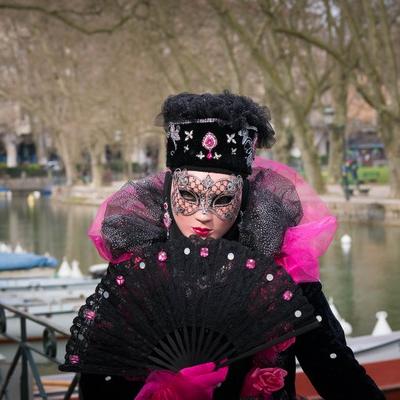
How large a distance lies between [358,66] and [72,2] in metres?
9.85

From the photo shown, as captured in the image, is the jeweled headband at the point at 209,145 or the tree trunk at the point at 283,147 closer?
the jeweled headband at the point at 209,145

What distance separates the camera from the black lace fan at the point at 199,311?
2371mm

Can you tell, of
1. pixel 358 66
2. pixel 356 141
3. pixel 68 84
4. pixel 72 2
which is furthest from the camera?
pixel 356 141

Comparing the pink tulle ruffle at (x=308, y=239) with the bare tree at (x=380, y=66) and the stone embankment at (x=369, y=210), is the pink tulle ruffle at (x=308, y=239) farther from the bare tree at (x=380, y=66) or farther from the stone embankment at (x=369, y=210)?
the stone embankment at (x=369, y=210)

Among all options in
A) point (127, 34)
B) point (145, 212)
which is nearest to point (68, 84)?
point (127, 34)

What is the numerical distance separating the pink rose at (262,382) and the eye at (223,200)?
0.47 meters

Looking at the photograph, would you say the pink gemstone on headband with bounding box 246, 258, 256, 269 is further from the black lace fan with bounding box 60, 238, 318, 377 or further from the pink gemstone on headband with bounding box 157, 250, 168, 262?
the pink gemstone on headband with bounding box 157, 250, 168, 262

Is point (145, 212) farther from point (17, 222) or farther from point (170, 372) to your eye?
point (17, 222)

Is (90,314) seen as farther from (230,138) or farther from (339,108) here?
(339,108)

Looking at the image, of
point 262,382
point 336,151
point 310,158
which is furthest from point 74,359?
point 336,151

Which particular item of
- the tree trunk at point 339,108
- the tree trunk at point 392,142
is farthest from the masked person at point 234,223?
the tree trunk at point 339,108

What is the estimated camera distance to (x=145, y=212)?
2793mm

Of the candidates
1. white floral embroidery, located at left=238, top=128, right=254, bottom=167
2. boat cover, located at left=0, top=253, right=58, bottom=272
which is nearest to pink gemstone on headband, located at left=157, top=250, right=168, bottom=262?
white floral embroidery, located at left=238, top=128, right=254, bottom=167

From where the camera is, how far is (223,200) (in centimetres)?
269
